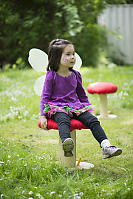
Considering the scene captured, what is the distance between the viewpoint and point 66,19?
844 cm

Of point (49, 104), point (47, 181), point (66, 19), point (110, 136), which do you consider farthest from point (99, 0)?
A: point (47, 181)

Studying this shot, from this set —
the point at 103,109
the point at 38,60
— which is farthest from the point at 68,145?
the point at 103,109

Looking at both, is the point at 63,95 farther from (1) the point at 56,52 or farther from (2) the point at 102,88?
(2) the point at 102,88

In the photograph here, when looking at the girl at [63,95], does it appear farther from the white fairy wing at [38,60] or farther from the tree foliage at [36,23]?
the tree foliage at [36,23]

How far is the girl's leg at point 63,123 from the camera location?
2.83m

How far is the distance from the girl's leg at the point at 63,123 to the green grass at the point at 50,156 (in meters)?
0.30

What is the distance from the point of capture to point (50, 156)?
10.9 feet

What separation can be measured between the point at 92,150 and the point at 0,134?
137 centimetres

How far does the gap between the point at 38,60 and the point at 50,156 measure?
3.38ft

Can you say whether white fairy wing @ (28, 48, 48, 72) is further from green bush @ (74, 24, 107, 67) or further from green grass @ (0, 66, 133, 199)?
green bush @ (74, 24, 107, 67)

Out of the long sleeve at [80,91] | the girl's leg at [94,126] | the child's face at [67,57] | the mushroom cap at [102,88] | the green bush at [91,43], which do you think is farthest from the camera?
the green bush at [91,43]

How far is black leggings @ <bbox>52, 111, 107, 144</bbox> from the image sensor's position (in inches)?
112

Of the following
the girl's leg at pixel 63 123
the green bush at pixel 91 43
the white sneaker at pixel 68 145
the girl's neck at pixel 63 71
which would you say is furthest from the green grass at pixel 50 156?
the green bush at pixel 91 43

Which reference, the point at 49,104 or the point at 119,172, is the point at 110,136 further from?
the point at 49,104
